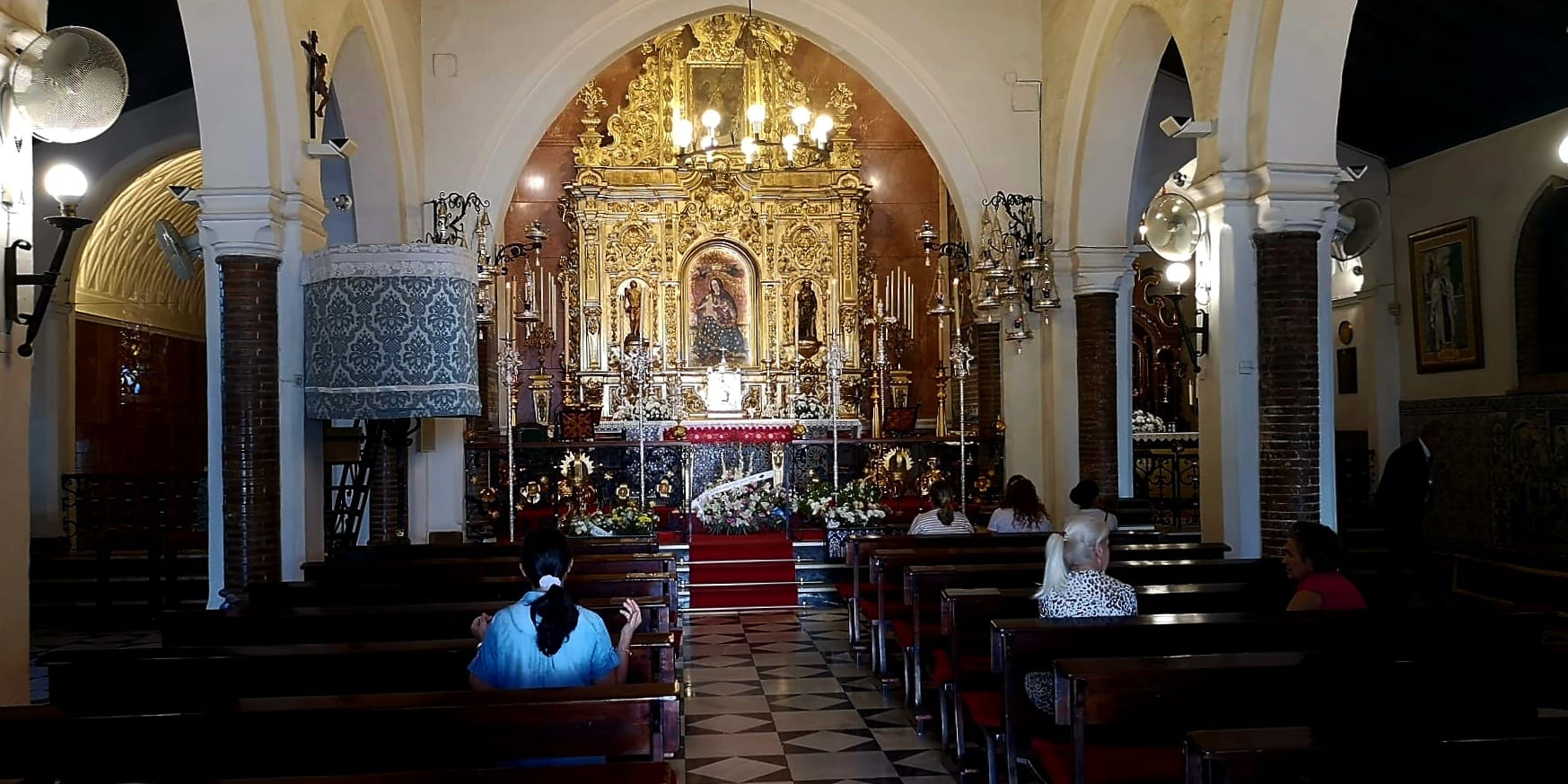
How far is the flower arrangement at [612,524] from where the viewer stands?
11258 mm

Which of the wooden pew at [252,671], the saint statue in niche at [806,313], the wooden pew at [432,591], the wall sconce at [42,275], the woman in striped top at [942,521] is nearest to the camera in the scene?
the wooden pew at [252,671]

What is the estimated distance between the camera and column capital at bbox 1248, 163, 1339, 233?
8180 mm

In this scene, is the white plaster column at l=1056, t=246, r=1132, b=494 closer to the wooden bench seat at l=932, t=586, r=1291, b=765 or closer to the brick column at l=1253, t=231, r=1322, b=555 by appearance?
the brick column at l=1253, t=231, r=1322, b=555

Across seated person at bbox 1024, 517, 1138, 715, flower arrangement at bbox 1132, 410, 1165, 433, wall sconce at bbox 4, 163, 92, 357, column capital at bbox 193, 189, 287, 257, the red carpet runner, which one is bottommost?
the red carpet runner

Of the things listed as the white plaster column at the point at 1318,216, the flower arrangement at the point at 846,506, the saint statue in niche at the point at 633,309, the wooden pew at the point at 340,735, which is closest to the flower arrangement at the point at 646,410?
the saint statue in niche at the point at 633,309

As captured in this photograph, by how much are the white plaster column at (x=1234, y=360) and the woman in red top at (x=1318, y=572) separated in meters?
3.21

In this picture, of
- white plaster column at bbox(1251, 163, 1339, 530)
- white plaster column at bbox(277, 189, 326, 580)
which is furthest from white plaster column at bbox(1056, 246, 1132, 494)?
white plaster column at bbox(277, 189, 326, 580)

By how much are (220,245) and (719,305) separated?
10.1 m

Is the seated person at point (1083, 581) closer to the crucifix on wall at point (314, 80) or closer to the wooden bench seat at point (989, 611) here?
the wooden bench seat at point (989, 611)

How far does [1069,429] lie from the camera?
40.4 ft

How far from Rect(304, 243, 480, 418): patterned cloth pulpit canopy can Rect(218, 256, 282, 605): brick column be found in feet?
1.49

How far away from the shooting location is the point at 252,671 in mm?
4328

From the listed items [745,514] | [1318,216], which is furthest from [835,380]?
[1318,216]

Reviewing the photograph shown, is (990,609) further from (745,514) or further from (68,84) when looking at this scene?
(745,514)
